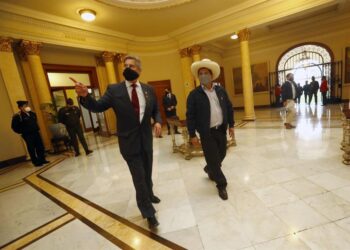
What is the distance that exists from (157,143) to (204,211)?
375cm

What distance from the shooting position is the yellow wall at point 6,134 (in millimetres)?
5172

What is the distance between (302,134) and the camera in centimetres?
449

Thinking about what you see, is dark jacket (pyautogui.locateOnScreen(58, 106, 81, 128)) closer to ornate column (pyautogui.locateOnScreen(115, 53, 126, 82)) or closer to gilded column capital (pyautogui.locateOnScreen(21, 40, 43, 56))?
gilded column capital (pyautogui.locateOnScreen(21, 40, 43, 56))

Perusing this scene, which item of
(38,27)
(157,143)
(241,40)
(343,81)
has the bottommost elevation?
(157,143)

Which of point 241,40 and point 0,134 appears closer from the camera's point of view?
point 0,134

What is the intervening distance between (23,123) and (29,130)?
0.68ft

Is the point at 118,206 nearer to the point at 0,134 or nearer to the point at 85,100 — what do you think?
the point at 85,100

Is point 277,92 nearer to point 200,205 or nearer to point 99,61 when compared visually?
point 99,61

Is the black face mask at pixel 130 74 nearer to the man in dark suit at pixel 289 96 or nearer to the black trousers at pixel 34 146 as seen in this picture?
the black trousers at pixel 34 146

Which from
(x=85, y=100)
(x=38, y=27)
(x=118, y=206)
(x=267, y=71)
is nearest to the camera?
(x=85, y=100)

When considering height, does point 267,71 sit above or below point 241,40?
below

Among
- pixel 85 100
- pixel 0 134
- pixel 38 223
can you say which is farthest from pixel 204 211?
pixel 0 134

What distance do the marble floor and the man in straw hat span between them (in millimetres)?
476

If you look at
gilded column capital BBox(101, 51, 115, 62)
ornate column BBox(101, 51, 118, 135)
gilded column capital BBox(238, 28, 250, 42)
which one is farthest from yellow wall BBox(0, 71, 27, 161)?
gilded column capital BBox(238, 28, 250, 42)
